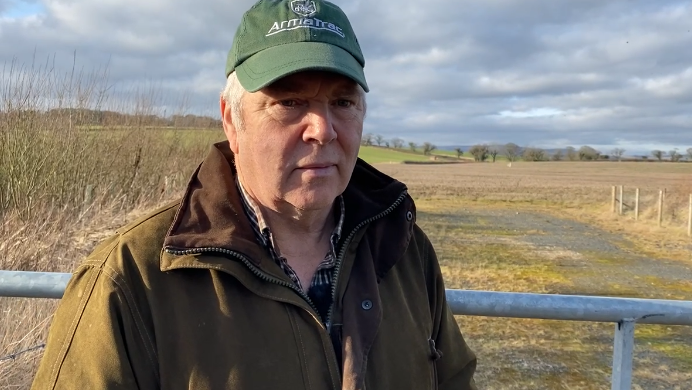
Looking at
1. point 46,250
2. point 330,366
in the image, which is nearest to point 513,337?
point 46,250

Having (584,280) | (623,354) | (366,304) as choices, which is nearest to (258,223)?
(366,304)

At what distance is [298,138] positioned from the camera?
1463 millimetres

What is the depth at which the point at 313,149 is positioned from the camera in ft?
4.81

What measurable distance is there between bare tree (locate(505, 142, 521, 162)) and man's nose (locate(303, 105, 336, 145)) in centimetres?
8419

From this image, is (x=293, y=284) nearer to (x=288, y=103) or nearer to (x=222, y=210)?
(x=222, y=210)

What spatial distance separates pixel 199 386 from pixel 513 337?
5856 mm

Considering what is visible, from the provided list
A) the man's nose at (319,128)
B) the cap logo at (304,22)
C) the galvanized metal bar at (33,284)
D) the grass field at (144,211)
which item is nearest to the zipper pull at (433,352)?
the man's nose at (319,128)

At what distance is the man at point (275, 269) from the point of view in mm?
1270

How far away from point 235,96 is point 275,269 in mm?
489

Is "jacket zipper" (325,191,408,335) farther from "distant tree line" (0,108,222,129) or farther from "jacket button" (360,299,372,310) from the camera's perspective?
"distant tree line" (0,108,222,129)

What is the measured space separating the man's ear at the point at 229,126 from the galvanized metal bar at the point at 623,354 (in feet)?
4.20

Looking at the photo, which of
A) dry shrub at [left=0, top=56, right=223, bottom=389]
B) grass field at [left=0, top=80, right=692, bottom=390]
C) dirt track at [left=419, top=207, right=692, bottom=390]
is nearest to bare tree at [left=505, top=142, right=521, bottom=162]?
dirt track at [left=419, top=207, right=692, bottom=390]

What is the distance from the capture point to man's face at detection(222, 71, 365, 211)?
1454 millimetres

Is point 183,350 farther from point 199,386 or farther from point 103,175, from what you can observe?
point 103,175
